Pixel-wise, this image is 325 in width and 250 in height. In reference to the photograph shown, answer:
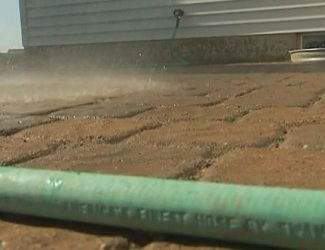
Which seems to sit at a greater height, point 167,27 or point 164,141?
point 167,27

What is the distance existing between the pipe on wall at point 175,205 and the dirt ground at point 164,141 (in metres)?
0.05

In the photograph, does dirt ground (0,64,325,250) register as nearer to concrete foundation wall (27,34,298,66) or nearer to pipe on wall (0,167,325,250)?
pipe on wall (0,167,325,250)

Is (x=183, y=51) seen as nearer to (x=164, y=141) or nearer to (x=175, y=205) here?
(x=164, y=141)

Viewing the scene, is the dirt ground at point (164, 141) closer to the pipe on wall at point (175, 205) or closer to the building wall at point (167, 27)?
the pipe on wall at point (175, 205)

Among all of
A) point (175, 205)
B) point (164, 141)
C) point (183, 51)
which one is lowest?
point (175, 205)

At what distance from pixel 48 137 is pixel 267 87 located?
A: 2.09m

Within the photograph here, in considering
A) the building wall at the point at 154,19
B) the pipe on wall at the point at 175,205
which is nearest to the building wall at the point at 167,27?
the building wall at the point at 154,19

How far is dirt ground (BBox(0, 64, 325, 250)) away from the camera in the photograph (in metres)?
1.44

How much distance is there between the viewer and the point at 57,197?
145cm

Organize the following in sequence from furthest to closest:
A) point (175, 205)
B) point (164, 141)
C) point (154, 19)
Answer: point (154, 19), point (164, 141), point (175, 205)

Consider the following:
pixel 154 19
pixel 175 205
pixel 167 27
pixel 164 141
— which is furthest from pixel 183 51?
pixel 175 205

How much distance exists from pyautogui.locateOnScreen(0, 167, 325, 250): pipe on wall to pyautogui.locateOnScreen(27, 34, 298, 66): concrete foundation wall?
6514 millimetres

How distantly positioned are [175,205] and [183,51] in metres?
7.19

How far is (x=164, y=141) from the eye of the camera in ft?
7.59
